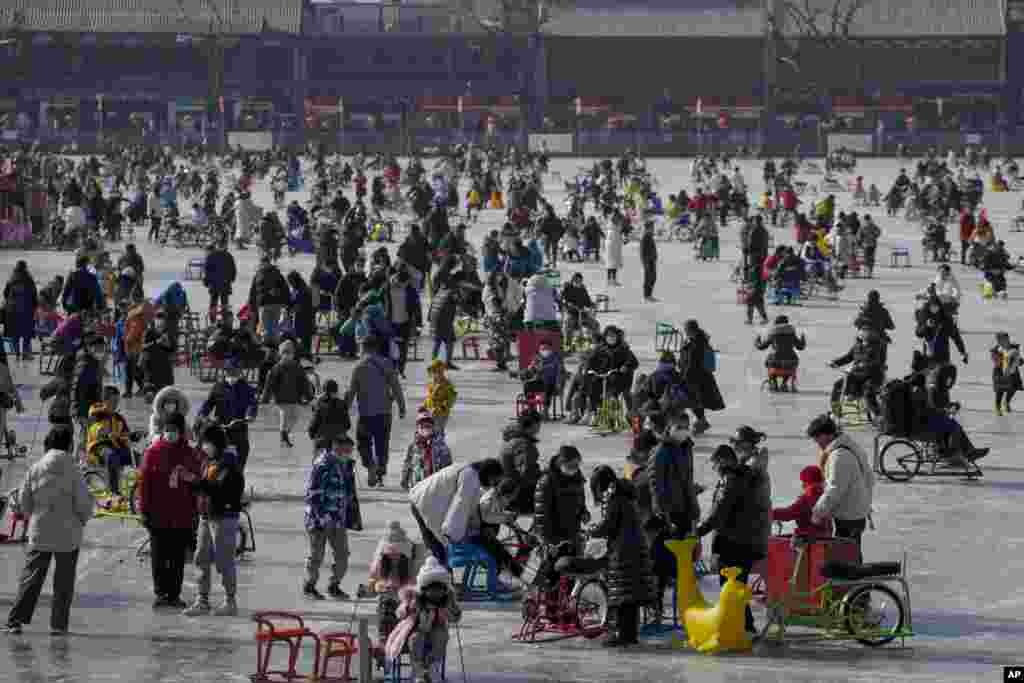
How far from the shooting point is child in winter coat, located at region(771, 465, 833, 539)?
14.6 meters

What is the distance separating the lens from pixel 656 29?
3642 inches

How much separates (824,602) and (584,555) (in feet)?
4.84

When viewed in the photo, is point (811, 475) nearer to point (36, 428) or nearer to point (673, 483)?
point (673, 483)

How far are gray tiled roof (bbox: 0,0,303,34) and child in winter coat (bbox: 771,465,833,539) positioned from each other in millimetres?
79598

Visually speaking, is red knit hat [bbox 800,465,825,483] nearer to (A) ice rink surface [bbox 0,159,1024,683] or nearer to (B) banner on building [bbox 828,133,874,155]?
(A) ice rink surface [bbox 0,159,1024,683]

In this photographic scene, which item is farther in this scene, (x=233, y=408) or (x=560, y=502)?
(x=233, y=408)

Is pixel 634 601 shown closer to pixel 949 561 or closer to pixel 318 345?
pixel 949 561

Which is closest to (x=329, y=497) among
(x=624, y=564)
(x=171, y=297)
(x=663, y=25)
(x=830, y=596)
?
(x=624, y=564)

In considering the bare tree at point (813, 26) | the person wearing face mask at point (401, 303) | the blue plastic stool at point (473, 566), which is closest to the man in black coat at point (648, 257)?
the person wearing face mask at point (401, 303)

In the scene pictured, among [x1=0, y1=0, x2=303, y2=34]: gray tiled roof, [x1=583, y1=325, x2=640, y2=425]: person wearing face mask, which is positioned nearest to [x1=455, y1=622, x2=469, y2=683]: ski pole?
[x1=583, y1=325, x2=640, y2=425]: person wearing face mask

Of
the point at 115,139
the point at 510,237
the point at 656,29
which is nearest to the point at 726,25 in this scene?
the point at 656,29

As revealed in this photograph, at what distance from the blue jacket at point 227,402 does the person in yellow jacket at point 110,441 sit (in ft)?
1.99

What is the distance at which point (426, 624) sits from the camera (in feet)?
39.6

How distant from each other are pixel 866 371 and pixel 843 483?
8726mm
